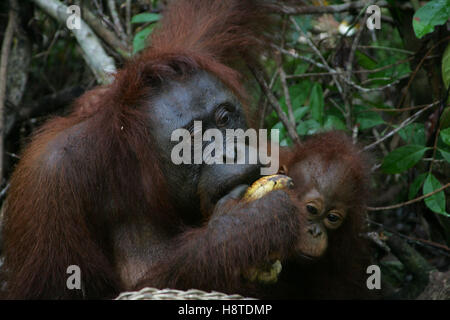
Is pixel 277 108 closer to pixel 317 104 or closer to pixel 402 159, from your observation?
pixel 317 104

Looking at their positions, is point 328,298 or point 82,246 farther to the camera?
point 328,298

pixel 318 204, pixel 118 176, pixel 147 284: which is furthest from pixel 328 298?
pixel 118 176

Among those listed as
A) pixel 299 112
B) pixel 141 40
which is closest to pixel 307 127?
pixel 299 112

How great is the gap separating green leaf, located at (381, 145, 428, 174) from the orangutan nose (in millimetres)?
596

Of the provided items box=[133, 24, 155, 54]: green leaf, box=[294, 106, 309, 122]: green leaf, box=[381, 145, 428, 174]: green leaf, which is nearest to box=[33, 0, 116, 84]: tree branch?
box=[133, 24, 155, 54]: green leaf

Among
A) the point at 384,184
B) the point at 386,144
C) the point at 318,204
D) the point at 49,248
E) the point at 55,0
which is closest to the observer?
the point at 49,248

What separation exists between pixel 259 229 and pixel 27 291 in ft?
3.29

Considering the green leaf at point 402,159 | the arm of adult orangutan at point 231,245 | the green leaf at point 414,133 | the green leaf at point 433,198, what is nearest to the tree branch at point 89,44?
the arm of adult orangutan at point 231,245

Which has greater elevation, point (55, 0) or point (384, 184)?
point (55, 0)

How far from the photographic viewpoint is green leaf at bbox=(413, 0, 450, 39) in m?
2.78

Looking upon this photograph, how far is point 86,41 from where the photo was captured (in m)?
3.46

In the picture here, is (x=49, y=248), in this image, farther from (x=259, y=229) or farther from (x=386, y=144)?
(x=386, y=144)

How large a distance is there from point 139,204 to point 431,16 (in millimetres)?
1766

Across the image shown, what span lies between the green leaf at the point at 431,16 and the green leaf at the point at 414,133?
0.70 meters
